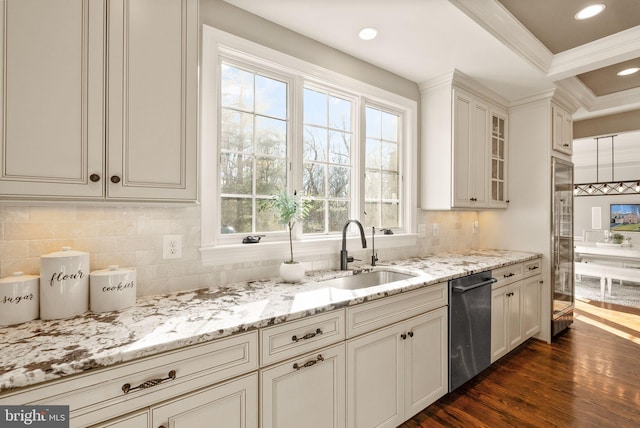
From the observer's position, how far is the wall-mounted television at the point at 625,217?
325 inches

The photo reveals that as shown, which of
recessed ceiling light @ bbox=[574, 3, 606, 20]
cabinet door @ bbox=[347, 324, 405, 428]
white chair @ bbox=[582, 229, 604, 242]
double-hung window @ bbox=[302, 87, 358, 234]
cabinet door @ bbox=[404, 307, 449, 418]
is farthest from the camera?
white chair @ bbox=[582, 229, 604, 242]

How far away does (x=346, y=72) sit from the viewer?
2.49 m

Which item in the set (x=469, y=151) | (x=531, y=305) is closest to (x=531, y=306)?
(x=531, y=305)

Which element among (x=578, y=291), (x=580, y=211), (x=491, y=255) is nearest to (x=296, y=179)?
(x=491, y=255)

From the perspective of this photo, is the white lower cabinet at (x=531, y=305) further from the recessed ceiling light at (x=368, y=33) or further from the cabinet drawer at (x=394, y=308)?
the recessed ceiling light at (x=368, y=33)

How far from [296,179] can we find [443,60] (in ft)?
5.20

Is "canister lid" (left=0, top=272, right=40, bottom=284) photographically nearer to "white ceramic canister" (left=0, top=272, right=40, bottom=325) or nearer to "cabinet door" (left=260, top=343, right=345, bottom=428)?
"white ceramic canister" (left=0, top=272, right=40, bottom=325)

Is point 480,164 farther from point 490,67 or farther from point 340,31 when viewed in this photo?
point 340,31

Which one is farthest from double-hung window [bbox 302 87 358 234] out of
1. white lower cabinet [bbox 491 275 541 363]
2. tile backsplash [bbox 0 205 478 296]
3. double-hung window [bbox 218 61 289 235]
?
white lower cabinet [bbox 491 275 541 363]

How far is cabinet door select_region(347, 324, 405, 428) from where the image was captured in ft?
5.28

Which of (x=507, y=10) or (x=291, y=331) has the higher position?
(x=507, y=10)

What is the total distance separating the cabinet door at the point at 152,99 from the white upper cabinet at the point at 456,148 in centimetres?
225

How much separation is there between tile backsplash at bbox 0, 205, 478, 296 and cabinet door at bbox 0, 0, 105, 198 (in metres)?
0.32

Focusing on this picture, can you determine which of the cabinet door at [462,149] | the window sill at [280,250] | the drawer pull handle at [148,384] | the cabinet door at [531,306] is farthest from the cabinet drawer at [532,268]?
the drawer pull handle at [148,384]
